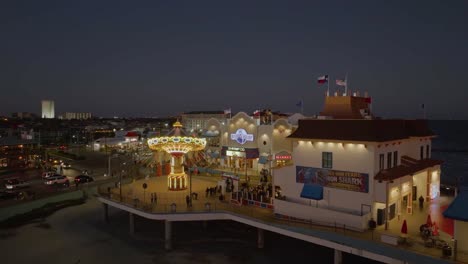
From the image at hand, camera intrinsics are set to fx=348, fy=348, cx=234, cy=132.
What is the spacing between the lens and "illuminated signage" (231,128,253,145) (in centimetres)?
4519

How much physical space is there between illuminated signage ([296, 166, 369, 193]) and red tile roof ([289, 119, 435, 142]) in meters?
2.29

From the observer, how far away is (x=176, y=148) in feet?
108

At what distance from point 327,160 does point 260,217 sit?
6.03 meters

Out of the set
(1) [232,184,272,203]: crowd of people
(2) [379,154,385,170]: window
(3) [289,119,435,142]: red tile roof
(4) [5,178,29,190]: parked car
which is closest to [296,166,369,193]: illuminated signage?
(2) [379,154,385,170]: window

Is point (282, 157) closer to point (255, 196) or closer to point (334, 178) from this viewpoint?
point (255, 196)

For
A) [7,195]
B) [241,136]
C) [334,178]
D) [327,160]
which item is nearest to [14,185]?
[7,195]

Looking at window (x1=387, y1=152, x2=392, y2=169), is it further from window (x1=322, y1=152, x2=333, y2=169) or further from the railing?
the railing

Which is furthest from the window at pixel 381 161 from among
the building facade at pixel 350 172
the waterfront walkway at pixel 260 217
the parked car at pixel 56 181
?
the parked car at pixel 56 181

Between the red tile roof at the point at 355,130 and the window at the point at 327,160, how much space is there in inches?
45.1

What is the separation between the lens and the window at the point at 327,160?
23516 mm

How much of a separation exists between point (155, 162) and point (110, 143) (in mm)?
48520

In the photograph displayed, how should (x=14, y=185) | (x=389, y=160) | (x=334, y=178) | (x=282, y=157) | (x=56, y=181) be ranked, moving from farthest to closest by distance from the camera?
1. (x=56, y=181)
2. (x=14, y=185)
3. (x=282, y=157)
4. (x=389, y=160)
5. (x=334, y=178)

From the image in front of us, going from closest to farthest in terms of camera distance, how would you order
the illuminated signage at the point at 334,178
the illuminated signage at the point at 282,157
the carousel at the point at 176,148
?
the illuminated signage at the point at 334,178
the carousel at the point at 176,148
the illuminated signage at the point at 282,157

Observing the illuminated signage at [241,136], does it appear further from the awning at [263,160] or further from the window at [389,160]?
the window at [389,160]
